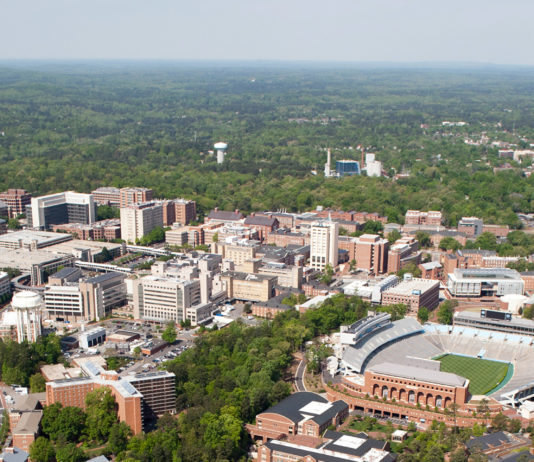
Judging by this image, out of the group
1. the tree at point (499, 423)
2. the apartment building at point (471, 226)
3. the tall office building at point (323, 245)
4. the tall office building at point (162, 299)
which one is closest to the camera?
the tree at point (499, 423)

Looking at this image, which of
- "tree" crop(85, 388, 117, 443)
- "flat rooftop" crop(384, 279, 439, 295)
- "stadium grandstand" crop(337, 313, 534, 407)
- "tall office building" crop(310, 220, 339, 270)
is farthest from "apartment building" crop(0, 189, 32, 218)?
"tree" crop(85, 388, 117, 443)

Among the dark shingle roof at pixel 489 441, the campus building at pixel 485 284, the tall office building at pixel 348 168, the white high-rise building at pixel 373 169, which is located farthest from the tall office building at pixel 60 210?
the dark shingle roof at pixel 489 441

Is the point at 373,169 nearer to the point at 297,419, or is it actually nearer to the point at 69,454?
the point at 297,419

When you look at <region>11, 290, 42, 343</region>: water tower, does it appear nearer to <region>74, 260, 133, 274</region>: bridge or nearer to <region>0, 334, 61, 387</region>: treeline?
<region>0, 334, 61, 387</region>: treeline

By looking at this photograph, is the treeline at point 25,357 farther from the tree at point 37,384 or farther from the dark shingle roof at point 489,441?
the dark shingle roof at point 489,441

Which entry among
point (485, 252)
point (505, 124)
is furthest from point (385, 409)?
point (505, 124)
